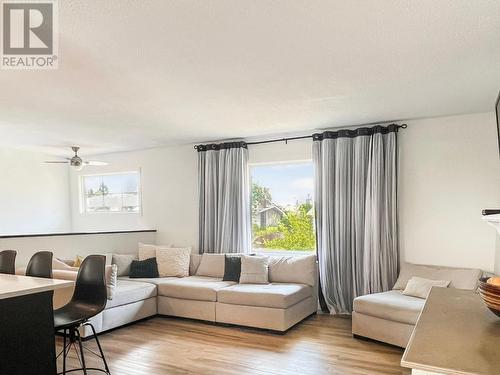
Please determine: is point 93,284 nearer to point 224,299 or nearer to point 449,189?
point 224,299

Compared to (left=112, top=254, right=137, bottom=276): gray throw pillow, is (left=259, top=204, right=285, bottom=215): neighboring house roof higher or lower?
higher

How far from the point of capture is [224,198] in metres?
5.60

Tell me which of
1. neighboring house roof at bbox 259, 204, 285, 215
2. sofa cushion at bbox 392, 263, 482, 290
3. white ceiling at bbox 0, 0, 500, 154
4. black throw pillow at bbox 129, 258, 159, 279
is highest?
white ceiling at bbox 0, 0, 500, 154

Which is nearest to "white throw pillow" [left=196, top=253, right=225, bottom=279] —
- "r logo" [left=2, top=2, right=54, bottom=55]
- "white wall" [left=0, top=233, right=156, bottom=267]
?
"white wall" [left=0, top=233, right=156, bottom=267]

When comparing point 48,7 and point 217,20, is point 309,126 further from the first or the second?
point 48,7

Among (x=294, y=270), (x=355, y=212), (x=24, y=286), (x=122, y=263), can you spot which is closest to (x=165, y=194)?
(x=122, y=263)

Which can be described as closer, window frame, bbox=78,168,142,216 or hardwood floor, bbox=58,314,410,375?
hardwood floor, bbox=58,314,410,375

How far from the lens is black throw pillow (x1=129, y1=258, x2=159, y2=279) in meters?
5.31

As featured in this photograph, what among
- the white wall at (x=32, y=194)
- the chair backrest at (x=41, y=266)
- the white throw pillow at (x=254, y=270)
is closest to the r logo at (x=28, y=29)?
the chair backrest at (x=41, y=266)

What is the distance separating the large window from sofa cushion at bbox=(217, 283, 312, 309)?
2.97 feet

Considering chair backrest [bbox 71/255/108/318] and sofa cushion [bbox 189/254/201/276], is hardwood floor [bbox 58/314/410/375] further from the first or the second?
sofa cushion [bbox 189/254/201/276]

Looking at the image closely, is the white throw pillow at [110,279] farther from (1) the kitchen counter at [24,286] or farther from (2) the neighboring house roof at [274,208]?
(2) the neighboring house roof at [274,208]

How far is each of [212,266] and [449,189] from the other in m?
3.28

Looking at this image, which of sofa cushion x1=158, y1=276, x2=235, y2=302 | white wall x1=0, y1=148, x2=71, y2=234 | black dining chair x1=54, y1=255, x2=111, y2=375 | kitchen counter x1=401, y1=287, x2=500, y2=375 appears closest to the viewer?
kitchen counter x1=401, y1=287, x2=500, y2=375
